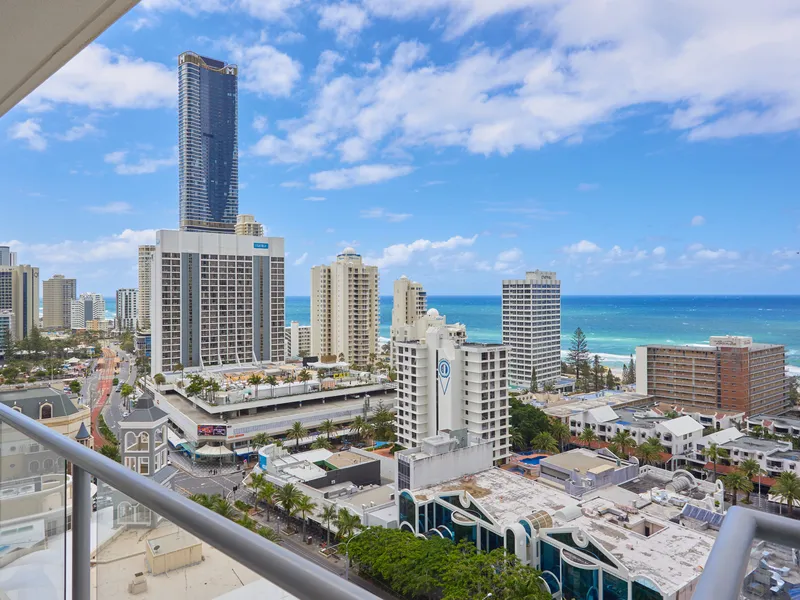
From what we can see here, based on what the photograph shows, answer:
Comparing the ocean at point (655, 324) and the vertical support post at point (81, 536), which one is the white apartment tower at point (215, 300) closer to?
the ocean at point (655, 324)

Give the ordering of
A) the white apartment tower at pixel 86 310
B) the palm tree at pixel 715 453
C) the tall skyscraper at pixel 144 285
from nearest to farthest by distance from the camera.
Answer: the palm tree at pixel 715 453
the white apartment tower at pixel 86 310
the tall skyscraper at pixel 144 285

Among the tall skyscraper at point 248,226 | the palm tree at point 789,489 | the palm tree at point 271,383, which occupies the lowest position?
the palm tree at point 789,489

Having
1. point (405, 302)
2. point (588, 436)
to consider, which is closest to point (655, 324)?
point (405, 302)

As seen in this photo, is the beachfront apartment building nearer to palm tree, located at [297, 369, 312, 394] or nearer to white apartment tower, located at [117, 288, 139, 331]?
palm tree, located at [297, 369, 312, 394]

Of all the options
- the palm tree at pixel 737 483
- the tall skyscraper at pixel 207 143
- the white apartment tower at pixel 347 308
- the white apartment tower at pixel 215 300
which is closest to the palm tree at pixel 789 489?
the palm tree at pixel 737 483

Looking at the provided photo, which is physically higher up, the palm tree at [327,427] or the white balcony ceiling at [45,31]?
the white balcony ceiling at [45,31]

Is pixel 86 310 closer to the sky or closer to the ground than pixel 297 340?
closer to the sky

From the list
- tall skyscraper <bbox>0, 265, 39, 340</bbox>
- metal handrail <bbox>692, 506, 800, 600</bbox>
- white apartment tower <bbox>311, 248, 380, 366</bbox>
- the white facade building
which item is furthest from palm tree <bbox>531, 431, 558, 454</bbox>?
the white facade building

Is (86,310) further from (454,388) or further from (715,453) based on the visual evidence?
(715,453)
